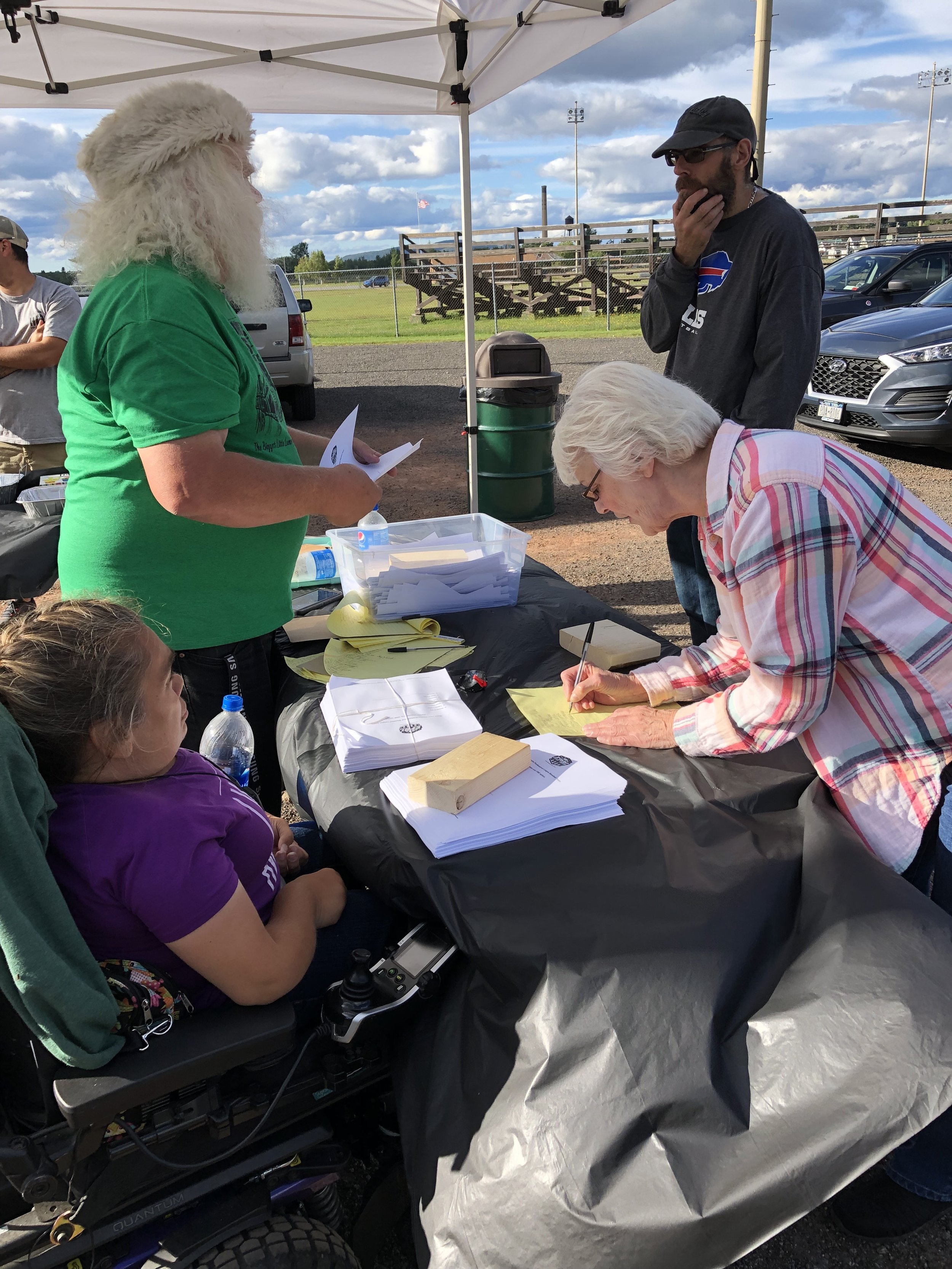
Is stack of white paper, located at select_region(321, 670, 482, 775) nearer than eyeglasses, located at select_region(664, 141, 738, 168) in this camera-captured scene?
Yes

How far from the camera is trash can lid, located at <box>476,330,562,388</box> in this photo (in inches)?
235

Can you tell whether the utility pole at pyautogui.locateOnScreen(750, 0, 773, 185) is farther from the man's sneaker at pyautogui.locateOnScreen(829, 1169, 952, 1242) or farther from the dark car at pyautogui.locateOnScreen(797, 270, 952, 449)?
the man's sneaker at pyautogui.locateOnScreen(829, 1169, 952, 1242)

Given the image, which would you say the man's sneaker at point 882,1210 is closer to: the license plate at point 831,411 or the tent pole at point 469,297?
the tent pole at point 469,297

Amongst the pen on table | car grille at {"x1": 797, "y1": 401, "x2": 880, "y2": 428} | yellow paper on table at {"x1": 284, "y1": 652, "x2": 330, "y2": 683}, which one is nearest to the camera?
the pen on table

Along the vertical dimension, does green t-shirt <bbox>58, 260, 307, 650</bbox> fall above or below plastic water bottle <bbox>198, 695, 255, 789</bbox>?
above

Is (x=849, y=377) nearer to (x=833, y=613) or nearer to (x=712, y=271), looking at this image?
(x=712, y=271)

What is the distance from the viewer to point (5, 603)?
16.9 ft

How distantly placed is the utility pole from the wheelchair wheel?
11230mm

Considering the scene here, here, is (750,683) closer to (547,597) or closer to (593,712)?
(593,712)

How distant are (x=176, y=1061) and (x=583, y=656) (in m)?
1.37

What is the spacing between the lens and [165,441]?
176 centimetres

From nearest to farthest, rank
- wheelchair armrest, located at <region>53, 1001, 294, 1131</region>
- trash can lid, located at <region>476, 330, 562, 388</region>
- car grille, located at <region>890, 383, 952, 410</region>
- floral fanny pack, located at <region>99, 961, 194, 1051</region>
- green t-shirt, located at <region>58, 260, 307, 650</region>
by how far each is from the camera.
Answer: wheelchair armrest, located at <region>53, 1001, 294, 1131</region> → floral fanny pack, located at <region>99, 961, 194, 1051</region> → green t-shirt, located at <region>58, 260, 307, 650</region> → trash can lid, located at <region>476, 330, 562, 388</region> → car grille, located at <region>890, 383, 952, 410</region>

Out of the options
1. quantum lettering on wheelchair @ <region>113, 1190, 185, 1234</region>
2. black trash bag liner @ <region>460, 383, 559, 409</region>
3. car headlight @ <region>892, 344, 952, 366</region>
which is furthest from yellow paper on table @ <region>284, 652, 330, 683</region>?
car headlight @ <region>892, 344, 952, 366</region>

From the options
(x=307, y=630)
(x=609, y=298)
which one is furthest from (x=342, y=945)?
(x=609, y=298)
